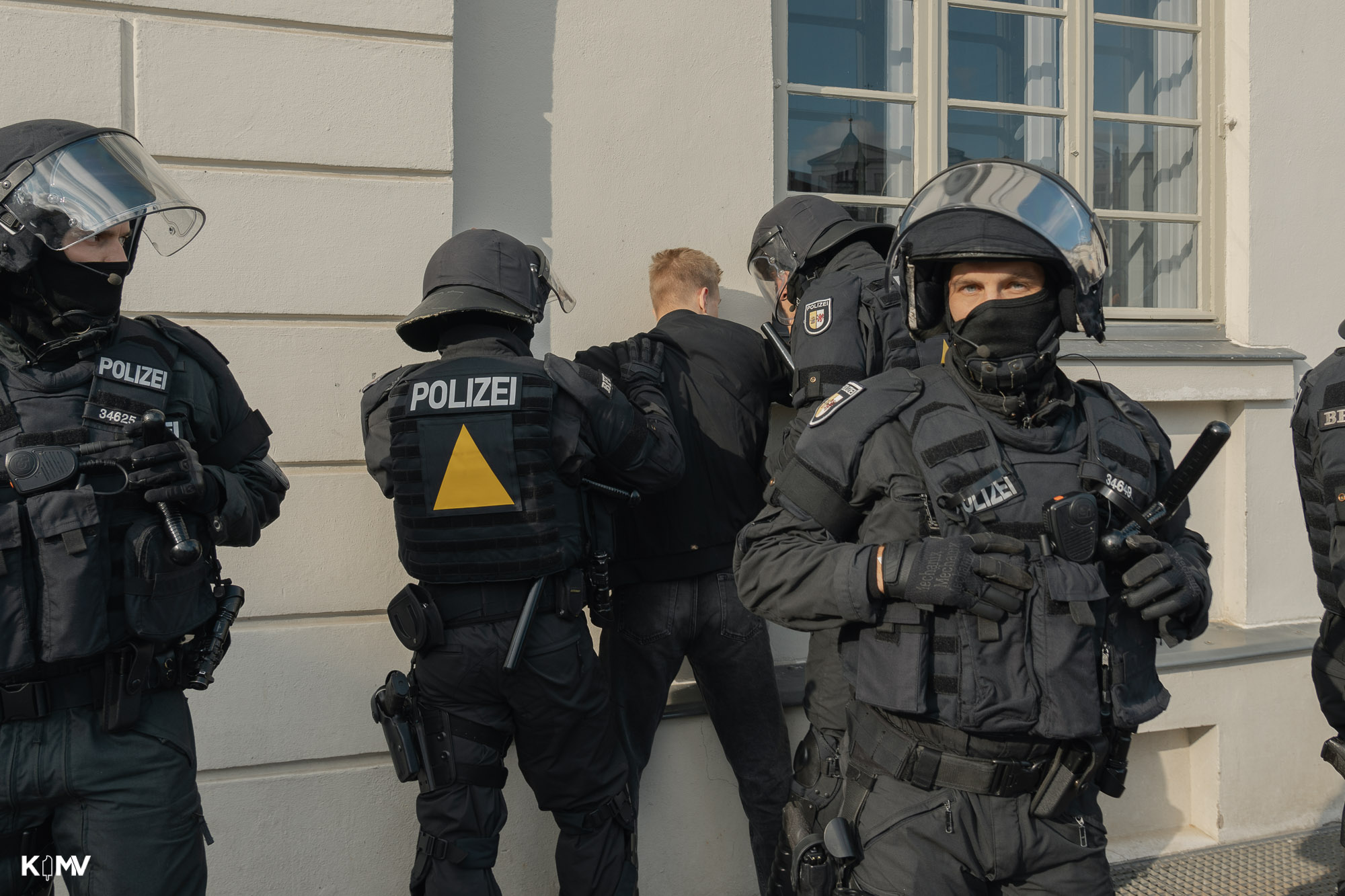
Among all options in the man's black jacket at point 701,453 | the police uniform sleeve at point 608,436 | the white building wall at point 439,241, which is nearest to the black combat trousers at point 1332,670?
the white building wall at point 439,241

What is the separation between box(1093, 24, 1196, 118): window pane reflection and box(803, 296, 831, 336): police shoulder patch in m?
2.16

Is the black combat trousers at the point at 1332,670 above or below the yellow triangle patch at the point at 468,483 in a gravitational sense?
below

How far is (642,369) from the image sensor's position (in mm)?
3305

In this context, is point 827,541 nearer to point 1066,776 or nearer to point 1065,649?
point 1065,649

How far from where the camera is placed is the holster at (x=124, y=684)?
6.88 ft

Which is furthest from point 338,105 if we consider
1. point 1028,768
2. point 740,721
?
point 1028,768

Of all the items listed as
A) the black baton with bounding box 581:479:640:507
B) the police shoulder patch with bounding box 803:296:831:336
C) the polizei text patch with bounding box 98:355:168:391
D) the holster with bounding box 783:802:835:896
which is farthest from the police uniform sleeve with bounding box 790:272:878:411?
the polizei text patch with bounding box 98:355:168:391

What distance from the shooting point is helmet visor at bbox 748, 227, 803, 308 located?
3.55 meters

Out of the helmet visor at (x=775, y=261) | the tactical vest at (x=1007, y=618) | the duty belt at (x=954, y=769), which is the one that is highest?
the helmet visor at (x=775, y=261)

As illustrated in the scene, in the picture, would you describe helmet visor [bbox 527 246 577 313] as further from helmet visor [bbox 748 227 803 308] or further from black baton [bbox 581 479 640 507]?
helmet visor [bbox 748 227 803 308]

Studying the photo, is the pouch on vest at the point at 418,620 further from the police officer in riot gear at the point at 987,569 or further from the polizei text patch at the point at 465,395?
the police officer in riot gear at the point at 987,569

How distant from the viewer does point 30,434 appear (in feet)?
6.86

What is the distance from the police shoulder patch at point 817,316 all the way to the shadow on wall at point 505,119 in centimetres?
91

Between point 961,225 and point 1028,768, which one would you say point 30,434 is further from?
point 1028,768
